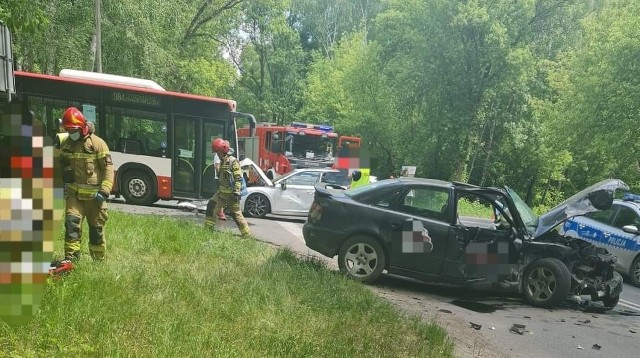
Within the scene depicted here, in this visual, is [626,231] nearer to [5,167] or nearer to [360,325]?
[360,325]

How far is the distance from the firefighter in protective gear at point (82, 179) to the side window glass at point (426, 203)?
388 cm

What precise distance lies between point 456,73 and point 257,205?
49.3 ft

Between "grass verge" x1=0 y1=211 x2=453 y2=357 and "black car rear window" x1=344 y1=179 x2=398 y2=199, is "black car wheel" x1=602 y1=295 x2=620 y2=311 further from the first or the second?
"grass verge" x1=0 y1=211 x2=453 y2=357

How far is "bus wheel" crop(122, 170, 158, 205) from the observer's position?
42.0ft

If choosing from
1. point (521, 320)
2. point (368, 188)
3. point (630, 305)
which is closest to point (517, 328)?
point (521, 320)

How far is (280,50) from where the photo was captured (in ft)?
138

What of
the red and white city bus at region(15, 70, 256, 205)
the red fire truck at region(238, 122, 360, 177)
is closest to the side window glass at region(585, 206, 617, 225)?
the red and white city bus at region(15, 70, 256, 205)

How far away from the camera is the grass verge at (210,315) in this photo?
3.58 meters

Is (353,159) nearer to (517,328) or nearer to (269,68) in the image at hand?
(517,328)

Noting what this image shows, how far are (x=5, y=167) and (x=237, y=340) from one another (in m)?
2.15

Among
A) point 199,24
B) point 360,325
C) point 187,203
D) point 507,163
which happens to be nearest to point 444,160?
point 507,163

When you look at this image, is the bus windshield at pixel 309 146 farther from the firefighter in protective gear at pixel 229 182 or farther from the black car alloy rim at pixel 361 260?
the black car alloy rim at pixel 361 260

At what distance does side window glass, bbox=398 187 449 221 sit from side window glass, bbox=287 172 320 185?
700 centimetres

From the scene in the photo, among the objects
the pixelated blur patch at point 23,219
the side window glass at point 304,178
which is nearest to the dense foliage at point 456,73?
the side window glass at point 304,178
